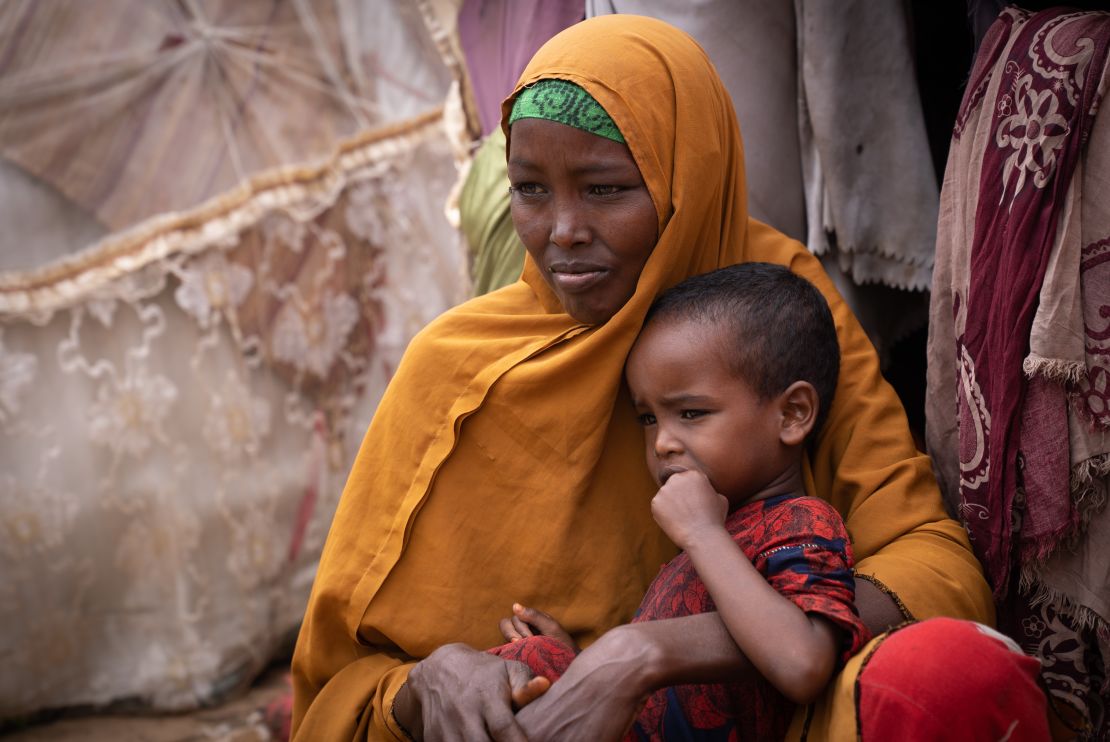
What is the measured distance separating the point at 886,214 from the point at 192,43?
8.01 feet

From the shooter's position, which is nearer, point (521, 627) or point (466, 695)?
point (466, 695)

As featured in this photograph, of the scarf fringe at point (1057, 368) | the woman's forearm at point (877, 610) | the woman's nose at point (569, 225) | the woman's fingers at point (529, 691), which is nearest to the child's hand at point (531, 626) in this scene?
the woman's fingers at point (529, 691)

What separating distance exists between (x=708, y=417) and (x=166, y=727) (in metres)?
2.75

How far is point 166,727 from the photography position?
3.71 meters

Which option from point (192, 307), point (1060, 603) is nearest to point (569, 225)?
point (1060, 603)

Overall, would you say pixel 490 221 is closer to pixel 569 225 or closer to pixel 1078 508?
pixel 569 225

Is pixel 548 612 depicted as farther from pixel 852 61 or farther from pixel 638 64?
pixel 852 61

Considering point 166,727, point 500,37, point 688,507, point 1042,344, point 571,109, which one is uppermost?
point 500,37

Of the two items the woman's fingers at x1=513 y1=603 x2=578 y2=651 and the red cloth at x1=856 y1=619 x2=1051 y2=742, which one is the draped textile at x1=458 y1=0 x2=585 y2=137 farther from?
the red cloth at x1=856 y1=619 x2=1051 y2=742

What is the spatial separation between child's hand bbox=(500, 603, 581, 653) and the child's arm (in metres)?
0.36

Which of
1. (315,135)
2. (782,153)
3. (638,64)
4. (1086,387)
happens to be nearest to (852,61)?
(782,153)

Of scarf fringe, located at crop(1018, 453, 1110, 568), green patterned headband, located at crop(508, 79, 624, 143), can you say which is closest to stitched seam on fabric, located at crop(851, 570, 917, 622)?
scarf fringe, located at crop(1018, 453, 1110, 568)

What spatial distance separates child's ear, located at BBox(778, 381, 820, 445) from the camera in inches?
72.2

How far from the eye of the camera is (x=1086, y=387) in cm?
180
